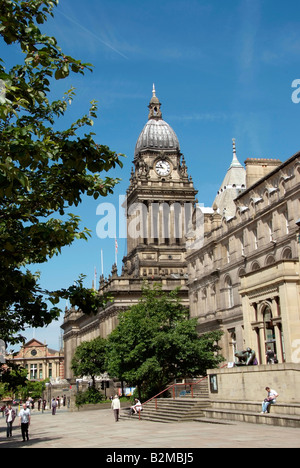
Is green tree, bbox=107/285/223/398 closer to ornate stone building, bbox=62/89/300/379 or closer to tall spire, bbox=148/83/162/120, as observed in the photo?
ornate stone building, bbox=62/89/300/379

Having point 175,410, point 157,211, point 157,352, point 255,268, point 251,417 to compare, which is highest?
point 157,211

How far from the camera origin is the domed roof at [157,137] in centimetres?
10810

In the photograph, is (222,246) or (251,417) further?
(222,246)

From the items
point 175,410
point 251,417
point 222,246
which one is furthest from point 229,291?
point 251,417

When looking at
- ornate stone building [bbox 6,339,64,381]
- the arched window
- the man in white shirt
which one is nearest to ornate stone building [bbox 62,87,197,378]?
the arched window

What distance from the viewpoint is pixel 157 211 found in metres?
103

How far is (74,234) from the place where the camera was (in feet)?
58.2

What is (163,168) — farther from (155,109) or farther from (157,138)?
(155,109)

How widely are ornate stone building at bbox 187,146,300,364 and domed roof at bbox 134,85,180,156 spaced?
44.3 metres

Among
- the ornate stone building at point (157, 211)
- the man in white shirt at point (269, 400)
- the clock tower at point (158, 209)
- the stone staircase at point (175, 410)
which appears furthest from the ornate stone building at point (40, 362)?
the man in white shirt at point (269, 400)

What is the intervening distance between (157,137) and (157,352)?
6993 cm

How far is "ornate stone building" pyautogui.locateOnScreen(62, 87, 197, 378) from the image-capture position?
9906cm

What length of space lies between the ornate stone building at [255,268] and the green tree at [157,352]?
3.95 metres

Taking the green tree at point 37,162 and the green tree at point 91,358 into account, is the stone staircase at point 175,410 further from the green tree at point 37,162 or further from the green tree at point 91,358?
the green tree at point 91,358
